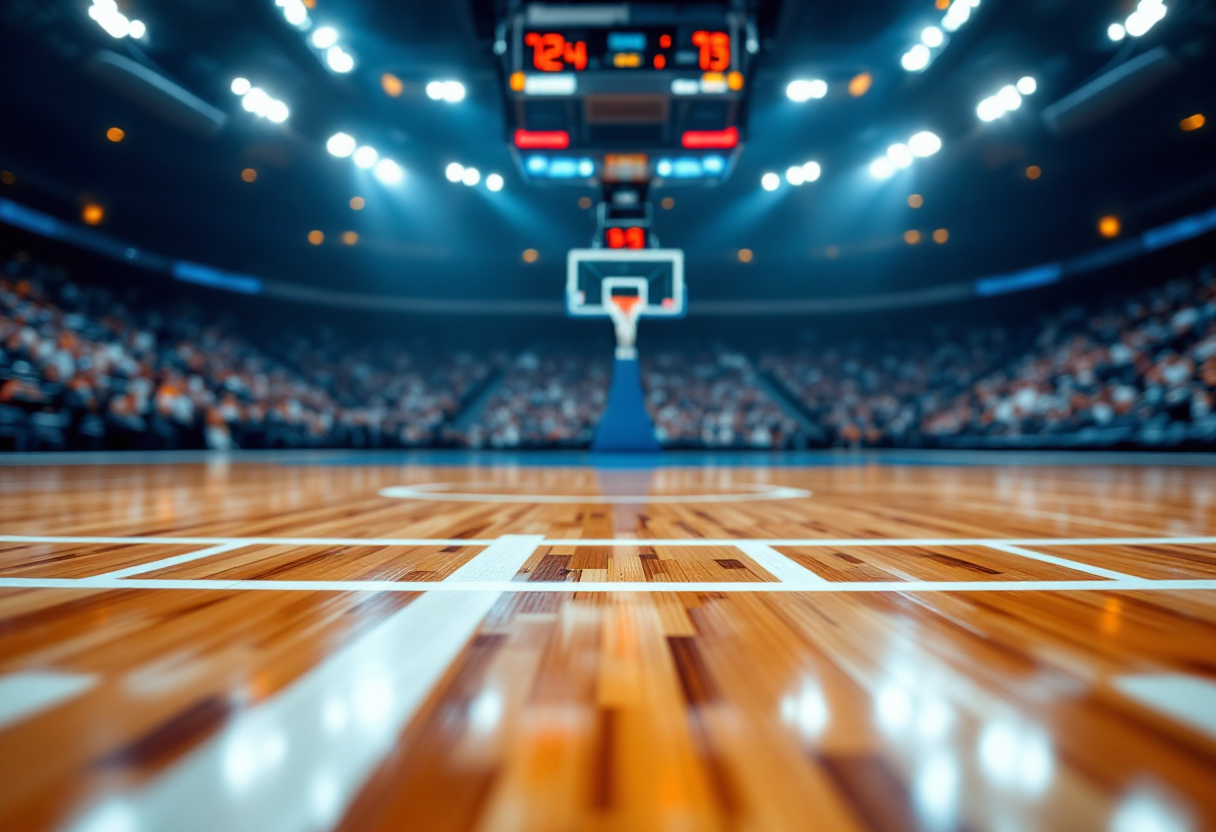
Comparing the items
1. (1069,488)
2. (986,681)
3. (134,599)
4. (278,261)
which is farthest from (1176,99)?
(278,261)

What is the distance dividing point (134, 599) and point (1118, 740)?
48.3 inches

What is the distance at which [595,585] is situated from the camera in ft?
3.38

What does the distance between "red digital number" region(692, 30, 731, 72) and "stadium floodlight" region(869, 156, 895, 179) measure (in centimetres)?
628

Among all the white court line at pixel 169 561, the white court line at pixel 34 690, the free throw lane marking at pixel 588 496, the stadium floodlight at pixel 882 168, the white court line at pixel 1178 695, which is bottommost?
the free throw lane marking at pixel 588 496

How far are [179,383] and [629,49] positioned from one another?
880 centimetres

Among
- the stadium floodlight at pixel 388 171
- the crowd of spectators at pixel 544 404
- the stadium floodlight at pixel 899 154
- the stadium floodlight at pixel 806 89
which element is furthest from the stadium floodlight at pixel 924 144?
the stadium floodlight at pixel 388 171

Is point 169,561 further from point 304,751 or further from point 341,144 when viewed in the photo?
point 341,144

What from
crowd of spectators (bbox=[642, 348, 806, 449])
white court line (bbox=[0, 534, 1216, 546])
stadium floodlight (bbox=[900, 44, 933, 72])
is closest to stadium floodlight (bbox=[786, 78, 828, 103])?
stadium floodlight (bbox=[900, 44, 933, 72])

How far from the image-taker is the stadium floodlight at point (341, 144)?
28.5ft

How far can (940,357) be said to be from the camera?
13891mm

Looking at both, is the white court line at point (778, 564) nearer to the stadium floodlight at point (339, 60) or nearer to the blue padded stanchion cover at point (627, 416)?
the blue padded stanchion cover at point (627, 416)

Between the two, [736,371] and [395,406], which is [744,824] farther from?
[736,371]

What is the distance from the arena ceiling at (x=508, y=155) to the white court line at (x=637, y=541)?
16.1 ft

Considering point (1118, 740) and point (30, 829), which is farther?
point (1118, 740)
